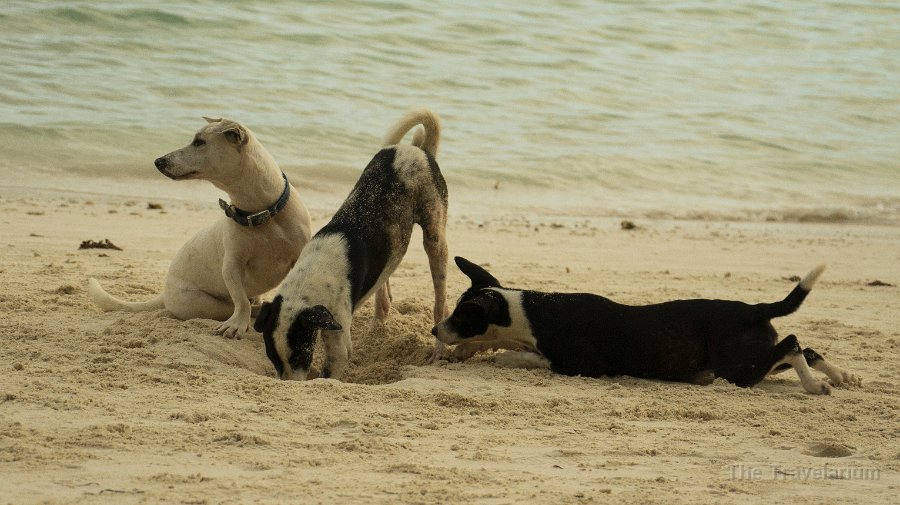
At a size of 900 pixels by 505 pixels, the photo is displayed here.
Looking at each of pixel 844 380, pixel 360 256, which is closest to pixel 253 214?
pixel 360 256

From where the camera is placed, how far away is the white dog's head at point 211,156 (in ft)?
18.7

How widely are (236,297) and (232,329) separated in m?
0.20

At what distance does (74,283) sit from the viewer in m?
6.74

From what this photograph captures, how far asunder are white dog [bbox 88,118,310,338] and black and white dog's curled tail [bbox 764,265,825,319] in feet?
8.14

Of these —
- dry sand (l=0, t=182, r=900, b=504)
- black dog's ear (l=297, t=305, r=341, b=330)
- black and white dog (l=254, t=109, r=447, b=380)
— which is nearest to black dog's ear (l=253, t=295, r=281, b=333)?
black and white dog (l=254, t=109, r=447, b=380)

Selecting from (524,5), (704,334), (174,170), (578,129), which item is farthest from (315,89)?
(704,334)

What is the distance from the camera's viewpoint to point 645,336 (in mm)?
5289

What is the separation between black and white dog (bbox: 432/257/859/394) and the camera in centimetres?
518

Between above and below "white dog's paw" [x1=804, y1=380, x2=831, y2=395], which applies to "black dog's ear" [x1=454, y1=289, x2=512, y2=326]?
above

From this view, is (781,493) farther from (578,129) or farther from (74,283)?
(578,129)

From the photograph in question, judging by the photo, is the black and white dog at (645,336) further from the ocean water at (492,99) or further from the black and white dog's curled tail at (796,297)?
the ocean water at (492,99)

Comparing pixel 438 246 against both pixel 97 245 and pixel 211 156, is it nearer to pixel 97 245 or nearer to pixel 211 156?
pixel 211 156

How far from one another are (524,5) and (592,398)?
19.7 m

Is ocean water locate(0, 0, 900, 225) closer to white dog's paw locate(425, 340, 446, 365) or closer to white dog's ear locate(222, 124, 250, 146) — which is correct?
white dog's ear locate(222, 124, 250, 146)
